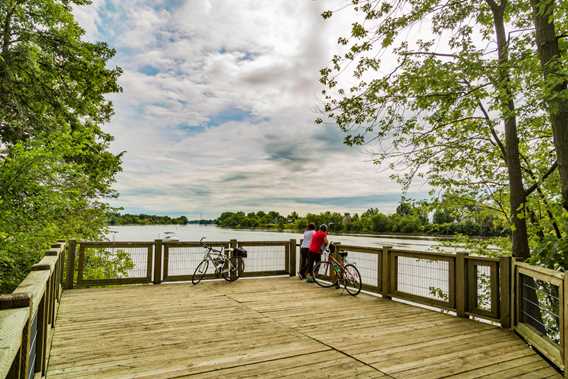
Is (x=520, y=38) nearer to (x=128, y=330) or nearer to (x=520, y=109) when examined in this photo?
(x=520, y=109)

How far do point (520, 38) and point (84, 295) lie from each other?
8.77 m

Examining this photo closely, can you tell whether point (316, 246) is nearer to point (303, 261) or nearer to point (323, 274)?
point (323, 274)

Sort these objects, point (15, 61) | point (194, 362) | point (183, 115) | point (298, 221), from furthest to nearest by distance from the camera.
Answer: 1. point (298, 221)
2. point (183, 115)
3. point (15, 61)
4. point (194, 362)

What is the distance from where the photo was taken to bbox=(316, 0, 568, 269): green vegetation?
544 cm

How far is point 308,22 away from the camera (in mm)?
6105

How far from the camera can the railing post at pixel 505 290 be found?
17.0 feet

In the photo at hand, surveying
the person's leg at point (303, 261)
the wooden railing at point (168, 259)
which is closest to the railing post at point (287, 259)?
the wooden railing at point (168, 259)

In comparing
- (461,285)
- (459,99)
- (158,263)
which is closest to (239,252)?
(158,263)

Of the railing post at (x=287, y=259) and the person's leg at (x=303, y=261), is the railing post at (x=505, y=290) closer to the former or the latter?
the person's leg at (x=303, y=261)

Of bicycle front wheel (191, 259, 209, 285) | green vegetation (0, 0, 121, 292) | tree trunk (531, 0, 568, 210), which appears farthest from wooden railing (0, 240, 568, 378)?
tree trunk (531, 0, 568, 210)

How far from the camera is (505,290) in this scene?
5.20 metres

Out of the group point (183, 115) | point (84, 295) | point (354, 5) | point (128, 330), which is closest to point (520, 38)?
point (354, 5)

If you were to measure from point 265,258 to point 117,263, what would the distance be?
4.59 metres

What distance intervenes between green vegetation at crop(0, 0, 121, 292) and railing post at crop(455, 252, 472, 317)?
6073 mm
